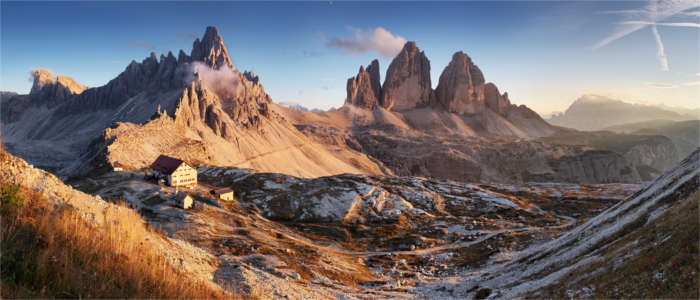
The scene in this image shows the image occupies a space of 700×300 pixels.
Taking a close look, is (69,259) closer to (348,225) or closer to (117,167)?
(348,225)

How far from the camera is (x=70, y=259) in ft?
25.1

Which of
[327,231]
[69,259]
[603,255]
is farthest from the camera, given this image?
[327,231]

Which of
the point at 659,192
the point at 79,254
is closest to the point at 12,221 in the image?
the point at 79,254

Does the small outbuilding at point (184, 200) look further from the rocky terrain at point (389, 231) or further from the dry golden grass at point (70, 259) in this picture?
the dry golden grass at point (70, 259)

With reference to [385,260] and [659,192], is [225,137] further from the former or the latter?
[659,192]

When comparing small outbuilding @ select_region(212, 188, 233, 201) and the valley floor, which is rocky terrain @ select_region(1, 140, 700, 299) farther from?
small outbuilding @ select_region(212, 188, 233, 201)

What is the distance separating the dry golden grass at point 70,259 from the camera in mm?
6754

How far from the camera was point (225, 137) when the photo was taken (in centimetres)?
18075

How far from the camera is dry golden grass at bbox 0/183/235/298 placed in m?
6.75

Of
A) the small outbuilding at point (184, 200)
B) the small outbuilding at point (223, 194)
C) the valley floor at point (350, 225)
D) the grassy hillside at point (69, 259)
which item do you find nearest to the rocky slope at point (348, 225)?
the valley floor at point (350, 225)

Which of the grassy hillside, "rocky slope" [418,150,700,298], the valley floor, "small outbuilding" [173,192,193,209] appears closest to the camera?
the grassy hillside

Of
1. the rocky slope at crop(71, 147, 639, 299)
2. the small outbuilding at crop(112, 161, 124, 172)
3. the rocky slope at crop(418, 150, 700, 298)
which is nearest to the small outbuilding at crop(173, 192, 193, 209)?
the rocky slope at crop(71, 147, 639, 299)

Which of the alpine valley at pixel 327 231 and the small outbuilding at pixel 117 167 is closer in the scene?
the alpine valley at pixel 327 231

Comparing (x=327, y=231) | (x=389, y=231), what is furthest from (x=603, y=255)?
(x=327, y=231)
